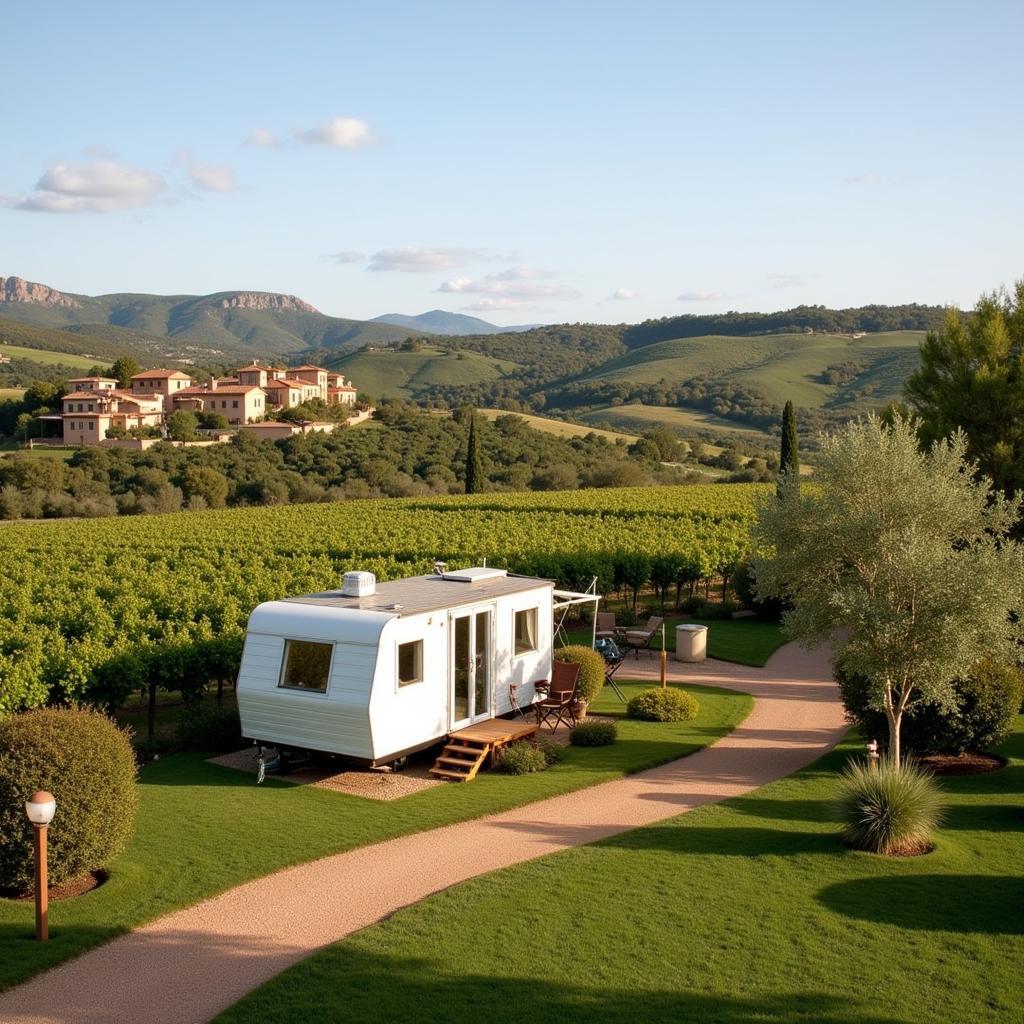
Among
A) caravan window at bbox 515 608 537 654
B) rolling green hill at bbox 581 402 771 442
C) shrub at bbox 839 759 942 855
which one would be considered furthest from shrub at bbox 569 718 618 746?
rolling green hill at bbox 581 402 771 442

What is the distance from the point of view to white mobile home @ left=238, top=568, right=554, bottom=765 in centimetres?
1390

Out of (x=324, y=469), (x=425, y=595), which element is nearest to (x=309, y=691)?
(x=425, y=595)

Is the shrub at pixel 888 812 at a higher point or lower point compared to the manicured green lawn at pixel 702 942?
higher

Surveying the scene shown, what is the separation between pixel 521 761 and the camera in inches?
598

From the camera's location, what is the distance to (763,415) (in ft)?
354

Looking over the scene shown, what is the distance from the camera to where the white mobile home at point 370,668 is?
1390 centimetres

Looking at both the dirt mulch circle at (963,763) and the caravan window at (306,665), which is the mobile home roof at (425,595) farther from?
the dirt mulch circle at (963,763)

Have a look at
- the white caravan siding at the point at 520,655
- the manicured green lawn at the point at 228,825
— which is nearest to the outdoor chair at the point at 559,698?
the white caravan siding at the point at 520,655

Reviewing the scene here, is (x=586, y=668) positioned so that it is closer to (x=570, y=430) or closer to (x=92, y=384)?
(x=570, y=430)

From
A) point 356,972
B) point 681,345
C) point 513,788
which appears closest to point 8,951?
point 356,972

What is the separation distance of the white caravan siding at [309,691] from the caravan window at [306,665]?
0.09 meters

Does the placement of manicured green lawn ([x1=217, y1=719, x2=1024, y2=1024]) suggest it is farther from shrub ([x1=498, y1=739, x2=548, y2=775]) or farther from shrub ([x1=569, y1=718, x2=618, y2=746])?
shrub ([x1=569, y1=718, x2=618, y2=746])

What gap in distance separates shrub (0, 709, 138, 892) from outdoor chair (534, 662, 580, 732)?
7.60m

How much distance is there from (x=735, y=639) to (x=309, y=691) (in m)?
15.6
